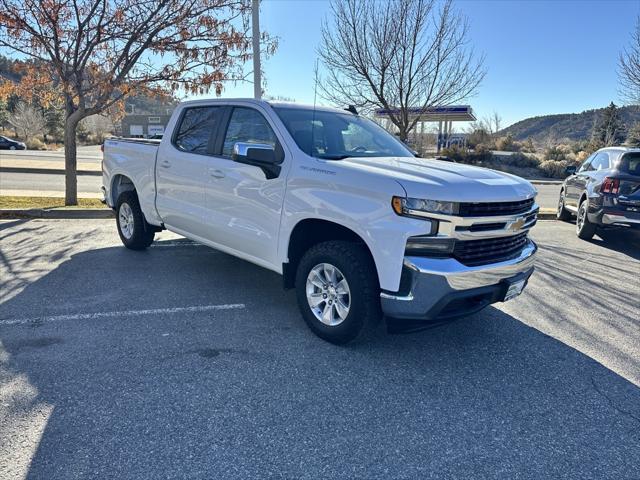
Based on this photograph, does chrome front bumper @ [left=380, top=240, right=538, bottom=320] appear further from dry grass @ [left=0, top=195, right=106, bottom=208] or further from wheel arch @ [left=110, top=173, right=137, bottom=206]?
dry grass @ [left=0, top=195, right=106, bottom=208]

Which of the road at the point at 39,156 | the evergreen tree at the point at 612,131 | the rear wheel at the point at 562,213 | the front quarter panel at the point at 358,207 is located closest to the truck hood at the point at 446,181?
the front quarter panel at the point at 358,207

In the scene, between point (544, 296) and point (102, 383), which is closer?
point (102, 383)

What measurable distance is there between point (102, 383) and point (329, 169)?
2.22 m

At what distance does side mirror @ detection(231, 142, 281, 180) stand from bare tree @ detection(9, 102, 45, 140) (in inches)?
2276

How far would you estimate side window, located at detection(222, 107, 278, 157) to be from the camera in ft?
14.3

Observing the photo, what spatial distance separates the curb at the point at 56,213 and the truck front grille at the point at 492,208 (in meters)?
7.72

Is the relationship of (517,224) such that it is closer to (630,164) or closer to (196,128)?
(196,128)

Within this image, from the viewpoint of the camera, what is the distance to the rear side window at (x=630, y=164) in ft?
25.1

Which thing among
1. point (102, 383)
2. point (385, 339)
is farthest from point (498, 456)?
point (102, 383)

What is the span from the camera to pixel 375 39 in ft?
35.2

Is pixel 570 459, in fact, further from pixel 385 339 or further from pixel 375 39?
pixel 375 39

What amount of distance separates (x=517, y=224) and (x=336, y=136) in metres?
Answer: 1.84

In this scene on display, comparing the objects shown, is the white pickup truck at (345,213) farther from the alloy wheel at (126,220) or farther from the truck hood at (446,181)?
the alloy wheel at (126,220)

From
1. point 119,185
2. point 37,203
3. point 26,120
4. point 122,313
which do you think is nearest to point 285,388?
point 122,313
